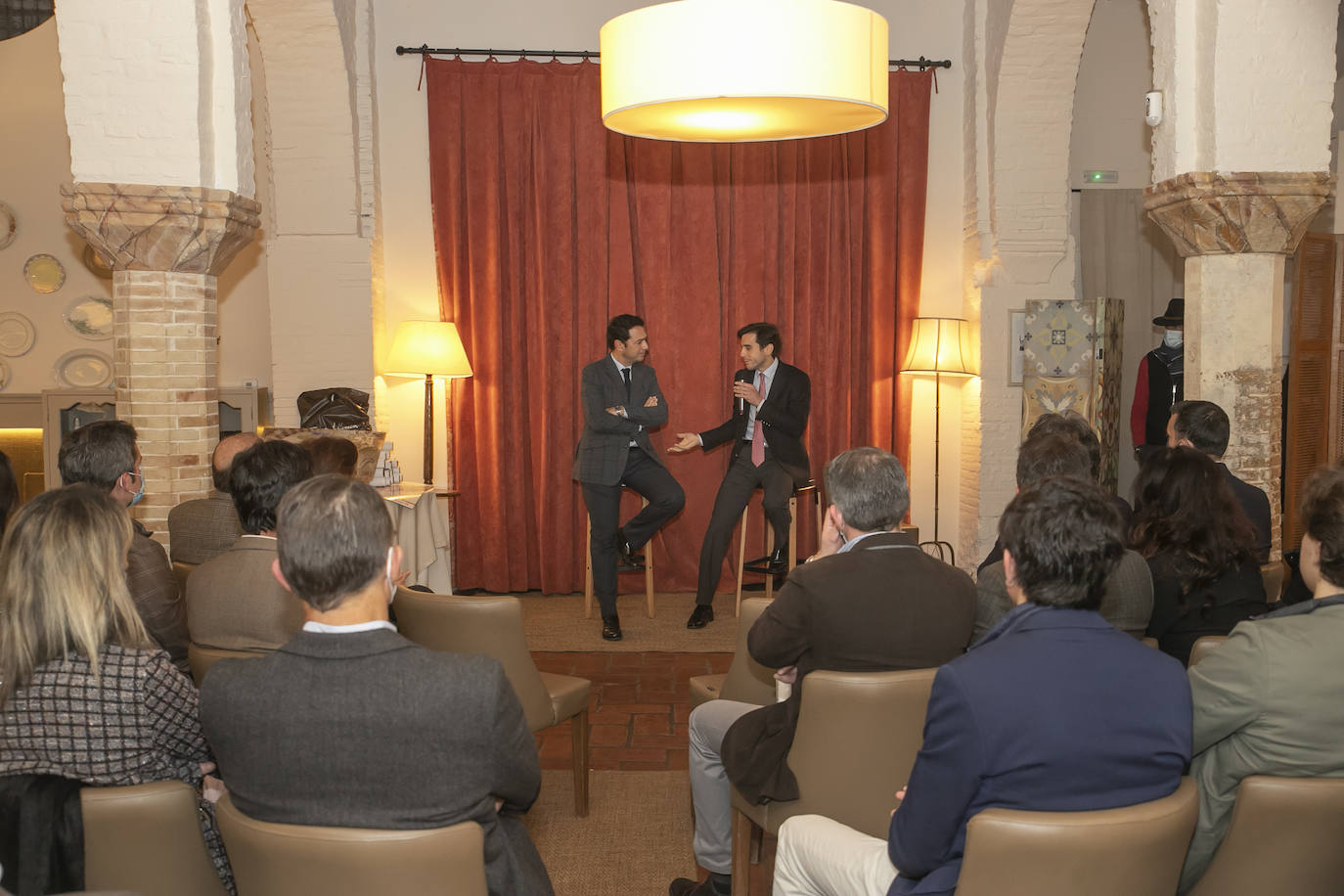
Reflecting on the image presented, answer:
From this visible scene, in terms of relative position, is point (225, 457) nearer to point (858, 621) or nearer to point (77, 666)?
point (77, 666)

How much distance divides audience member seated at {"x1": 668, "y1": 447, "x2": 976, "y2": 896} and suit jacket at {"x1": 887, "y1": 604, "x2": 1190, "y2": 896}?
61cm

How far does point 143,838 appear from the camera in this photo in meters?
2.02

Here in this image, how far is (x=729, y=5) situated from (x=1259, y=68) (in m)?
2.93

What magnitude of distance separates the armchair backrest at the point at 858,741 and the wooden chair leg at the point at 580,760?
4.08 feet

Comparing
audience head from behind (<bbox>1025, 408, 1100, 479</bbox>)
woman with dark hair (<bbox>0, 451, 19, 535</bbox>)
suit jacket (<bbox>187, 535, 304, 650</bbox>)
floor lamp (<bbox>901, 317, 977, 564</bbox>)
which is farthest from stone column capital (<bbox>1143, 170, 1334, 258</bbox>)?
woman with dark hair (<bbox>0, 451, 19, 535</bbox>)

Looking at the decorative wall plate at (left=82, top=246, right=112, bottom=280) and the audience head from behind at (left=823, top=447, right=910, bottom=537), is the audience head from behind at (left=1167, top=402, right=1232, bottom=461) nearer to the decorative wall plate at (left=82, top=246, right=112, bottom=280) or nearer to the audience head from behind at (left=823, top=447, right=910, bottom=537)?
the audience head from behind at (left=823, top=447, right=910, bottom=537)

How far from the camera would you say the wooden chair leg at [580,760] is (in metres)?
3.60

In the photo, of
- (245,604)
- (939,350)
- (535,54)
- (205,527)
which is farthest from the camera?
(535,54)

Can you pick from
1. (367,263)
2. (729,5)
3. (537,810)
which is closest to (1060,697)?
(729,5)

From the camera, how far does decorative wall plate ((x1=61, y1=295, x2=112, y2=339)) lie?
25.5 ft

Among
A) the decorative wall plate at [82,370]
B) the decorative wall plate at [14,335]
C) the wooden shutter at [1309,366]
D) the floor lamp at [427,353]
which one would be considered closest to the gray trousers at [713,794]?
the floor lamp at [427,353]

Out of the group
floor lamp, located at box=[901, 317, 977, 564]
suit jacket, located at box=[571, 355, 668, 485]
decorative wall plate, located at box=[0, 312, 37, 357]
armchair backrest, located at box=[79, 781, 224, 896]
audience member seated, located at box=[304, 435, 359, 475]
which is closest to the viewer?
armchair backrest, located at box=[79, 781, 224, 896]

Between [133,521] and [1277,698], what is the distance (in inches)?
107

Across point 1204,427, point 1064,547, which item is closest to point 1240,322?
point 1204,427
